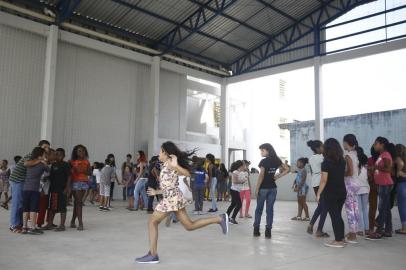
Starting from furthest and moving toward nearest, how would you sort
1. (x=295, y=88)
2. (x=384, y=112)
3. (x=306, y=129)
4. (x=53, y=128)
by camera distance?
(x=295, y=88)
(x=306, y=129)
(x=384, y=112)
(x=53, y=128)

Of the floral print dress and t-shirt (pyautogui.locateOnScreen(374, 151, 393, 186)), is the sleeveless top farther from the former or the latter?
the floral print dress

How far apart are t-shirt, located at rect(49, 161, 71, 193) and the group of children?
13.0 ft

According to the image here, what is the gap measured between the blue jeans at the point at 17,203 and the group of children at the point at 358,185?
4519 mm

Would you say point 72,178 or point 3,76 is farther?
point 3,76

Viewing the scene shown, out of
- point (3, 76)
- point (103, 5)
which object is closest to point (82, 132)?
point (3, 76)

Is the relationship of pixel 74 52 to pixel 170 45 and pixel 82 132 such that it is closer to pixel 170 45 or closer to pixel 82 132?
pixel 82 132

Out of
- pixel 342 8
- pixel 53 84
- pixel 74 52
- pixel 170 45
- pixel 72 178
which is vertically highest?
pixel 342 8

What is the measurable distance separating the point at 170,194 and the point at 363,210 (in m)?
3.59

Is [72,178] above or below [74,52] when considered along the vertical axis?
below

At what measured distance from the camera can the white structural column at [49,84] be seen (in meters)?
13.5

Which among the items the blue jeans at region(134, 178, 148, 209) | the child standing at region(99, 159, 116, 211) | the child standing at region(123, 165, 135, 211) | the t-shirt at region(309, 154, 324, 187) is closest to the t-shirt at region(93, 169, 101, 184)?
the child standing at region(123, 165, 135, 211)

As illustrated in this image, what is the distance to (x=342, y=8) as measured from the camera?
1697 cm

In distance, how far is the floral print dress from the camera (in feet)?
13.3

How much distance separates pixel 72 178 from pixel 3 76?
8616 mm
